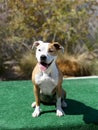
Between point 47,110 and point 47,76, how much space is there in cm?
53

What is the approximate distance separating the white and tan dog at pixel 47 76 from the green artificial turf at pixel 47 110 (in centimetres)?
15

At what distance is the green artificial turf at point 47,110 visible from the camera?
4.14m

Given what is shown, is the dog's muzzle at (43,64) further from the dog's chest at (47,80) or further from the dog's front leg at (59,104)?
the dog's front leg at (59,104)

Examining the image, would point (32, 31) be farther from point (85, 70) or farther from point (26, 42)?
point (85, 70)

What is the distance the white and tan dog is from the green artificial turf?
5.7 inches

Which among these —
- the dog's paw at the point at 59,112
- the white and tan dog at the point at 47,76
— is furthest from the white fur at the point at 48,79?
the dog's paw at the point at 59,112

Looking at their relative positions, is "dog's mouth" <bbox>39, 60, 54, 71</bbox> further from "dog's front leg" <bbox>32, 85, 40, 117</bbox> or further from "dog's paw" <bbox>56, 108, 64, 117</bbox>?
"dog's paw" <bbox>56, 108, 64, 117</bbox>

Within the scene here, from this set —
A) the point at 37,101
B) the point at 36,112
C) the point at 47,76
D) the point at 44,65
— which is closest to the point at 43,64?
the point at 44,65

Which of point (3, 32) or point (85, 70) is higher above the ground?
point (3, 32)

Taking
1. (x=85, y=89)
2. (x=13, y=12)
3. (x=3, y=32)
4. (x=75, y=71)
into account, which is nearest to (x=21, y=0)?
(x=13, y=12)

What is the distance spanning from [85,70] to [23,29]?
5.52 feet

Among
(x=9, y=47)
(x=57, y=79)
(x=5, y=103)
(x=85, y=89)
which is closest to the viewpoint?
(x=57, y=79)

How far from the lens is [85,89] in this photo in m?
5.70

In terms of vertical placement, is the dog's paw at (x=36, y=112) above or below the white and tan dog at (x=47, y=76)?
below
